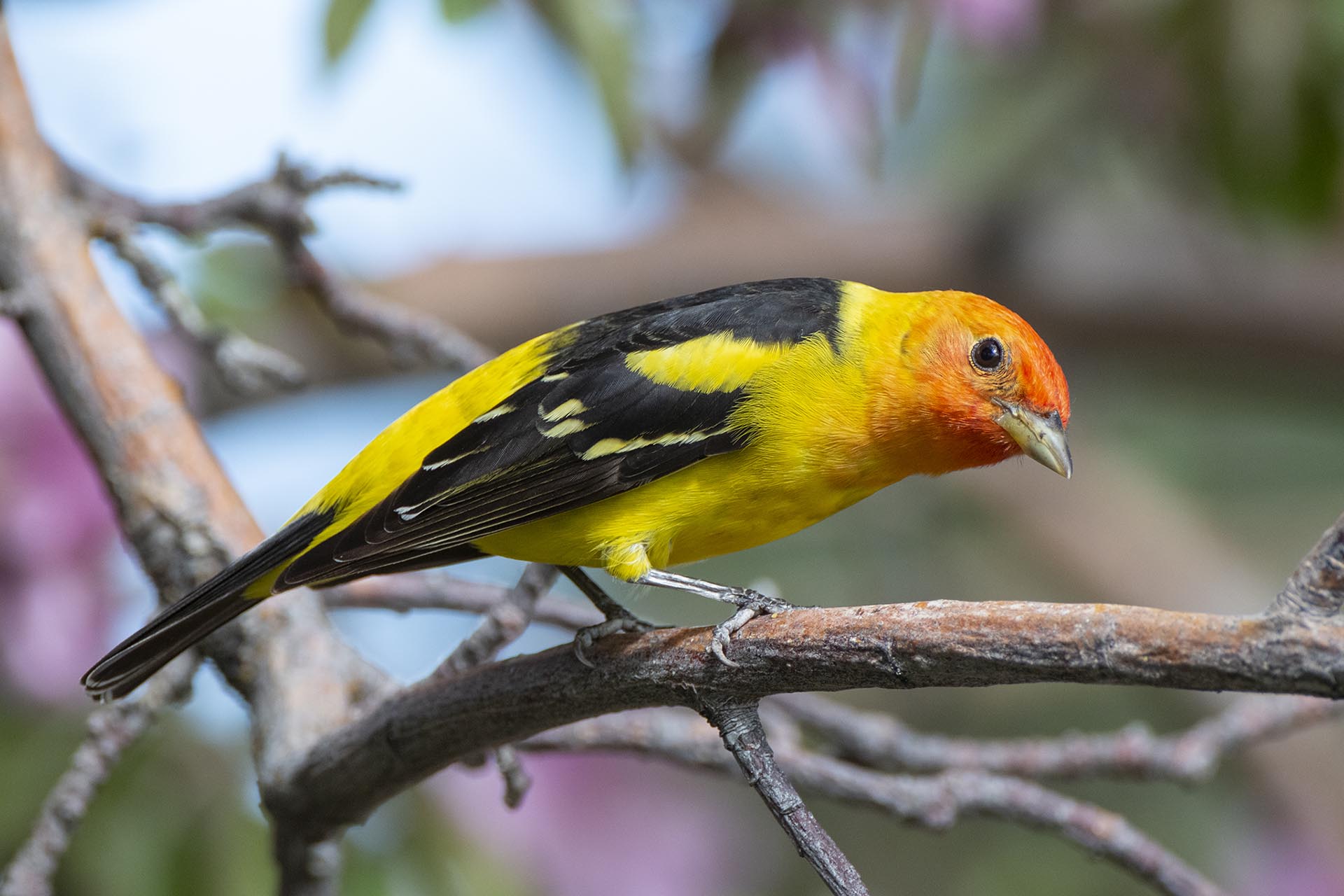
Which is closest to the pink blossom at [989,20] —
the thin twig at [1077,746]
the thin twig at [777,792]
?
the thin twig at [1077,746]

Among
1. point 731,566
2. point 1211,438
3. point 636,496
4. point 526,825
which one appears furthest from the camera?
point 1211,438

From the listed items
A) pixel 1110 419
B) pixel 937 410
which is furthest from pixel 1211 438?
pixel 937 410

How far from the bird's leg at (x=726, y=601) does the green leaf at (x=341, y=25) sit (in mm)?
1672

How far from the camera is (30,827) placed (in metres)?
3.26

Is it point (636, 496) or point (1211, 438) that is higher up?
point (636, 496)

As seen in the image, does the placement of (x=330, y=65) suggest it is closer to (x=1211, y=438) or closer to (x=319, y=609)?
(x=319, y=609)

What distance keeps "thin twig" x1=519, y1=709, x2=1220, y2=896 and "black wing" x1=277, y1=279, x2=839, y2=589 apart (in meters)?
0.57

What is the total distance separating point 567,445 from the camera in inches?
101

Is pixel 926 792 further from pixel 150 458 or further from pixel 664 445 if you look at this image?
pixel 150 458

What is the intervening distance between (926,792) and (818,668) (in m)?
1.19

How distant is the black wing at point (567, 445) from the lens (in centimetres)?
246

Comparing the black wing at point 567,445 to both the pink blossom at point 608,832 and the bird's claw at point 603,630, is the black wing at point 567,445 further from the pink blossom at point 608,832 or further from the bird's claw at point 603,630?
the pink blossom at point 608,832

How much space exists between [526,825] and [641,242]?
115 inches

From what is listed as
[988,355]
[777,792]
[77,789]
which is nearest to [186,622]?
[77,789]
